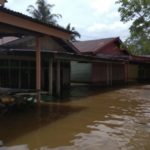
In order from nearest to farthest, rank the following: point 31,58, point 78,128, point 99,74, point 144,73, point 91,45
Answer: point 78,128 < point 31,58 < point 91,45 < point 99,74 < point 144,73

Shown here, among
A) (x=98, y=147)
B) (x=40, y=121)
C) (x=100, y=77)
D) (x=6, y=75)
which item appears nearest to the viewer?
(x=98, y=147)

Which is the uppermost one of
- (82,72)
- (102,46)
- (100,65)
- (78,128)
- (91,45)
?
(91,45)

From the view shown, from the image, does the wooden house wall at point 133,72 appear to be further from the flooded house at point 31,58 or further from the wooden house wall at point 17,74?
the wooden house wall at point 17,74

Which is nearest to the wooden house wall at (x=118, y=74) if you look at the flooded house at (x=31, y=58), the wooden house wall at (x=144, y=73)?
the wooden house wall at (x=144, y=73)

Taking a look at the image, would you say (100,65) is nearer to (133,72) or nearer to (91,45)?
(91,45)

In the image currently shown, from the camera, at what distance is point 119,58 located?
32.9 m

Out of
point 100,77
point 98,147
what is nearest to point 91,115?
point 98,147

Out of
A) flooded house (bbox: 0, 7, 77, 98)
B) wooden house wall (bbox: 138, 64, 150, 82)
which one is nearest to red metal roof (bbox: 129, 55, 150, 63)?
wooden house wall (bbox: 138, 64, 150, 82)

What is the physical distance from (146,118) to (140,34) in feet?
35.2

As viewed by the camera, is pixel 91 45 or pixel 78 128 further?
pixel 91 45

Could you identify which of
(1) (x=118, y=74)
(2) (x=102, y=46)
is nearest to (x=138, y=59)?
(1) (x=118, y=74)

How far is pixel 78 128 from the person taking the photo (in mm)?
10891

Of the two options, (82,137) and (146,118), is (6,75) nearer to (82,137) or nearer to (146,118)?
(146,118)

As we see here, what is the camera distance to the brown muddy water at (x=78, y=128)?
883 centimetres
